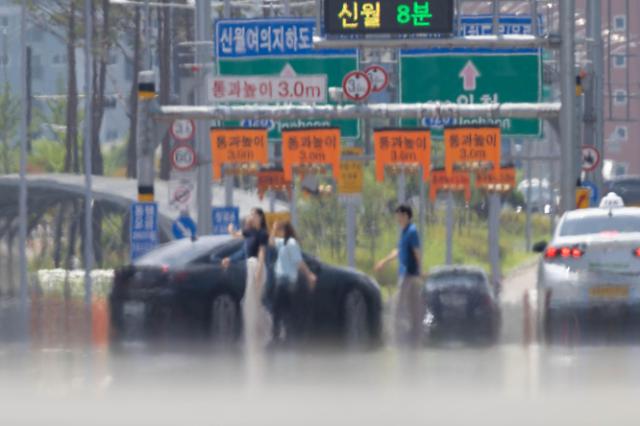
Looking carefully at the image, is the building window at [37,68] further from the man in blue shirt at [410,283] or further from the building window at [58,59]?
the man in blue shirt at [410,283]

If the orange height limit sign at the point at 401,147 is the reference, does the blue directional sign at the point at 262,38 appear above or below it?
above

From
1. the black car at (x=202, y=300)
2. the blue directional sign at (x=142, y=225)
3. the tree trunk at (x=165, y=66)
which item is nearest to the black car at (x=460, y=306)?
the black car at (x=202, y=300)

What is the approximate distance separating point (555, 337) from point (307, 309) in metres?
2.57

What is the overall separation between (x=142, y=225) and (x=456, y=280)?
805 cm

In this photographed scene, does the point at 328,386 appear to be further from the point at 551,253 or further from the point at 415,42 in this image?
the point at 415,42

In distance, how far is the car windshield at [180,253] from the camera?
74.6ft

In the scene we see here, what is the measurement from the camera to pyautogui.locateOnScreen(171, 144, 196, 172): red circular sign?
122 feet

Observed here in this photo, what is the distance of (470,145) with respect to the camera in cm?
3812

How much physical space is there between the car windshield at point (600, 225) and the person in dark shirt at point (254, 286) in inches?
127

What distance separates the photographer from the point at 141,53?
259 ft

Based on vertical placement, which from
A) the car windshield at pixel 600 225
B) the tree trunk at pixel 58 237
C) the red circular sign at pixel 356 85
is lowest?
the tree trunk at pixel 58 237

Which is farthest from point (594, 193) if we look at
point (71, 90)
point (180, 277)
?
point (71, 90)

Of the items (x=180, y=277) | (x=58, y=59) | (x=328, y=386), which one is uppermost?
(x=58, y=59)

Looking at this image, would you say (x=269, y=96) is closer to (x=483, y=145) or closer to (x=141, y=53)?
(x=483, y=145)
